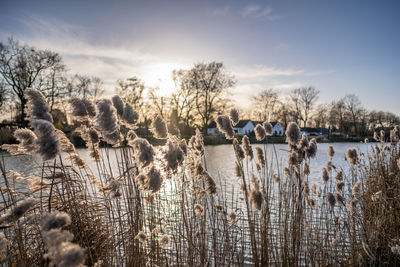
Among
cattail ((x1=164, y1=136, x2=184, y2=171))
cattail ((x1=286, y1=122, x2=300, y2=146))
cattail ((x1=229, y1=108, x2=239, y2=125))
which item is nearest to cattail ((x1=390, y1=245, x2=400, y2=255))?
cattail ((x1=286, y1=122, x2=300, y2=146))

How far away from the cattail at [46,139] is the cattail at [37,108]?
34 cm

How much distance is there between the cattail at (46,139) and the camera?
4.50ft

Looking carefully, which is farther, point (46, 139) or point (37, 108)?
point (37, 108)

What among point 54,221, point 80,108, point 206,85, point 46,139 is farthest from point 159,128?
point 206,85

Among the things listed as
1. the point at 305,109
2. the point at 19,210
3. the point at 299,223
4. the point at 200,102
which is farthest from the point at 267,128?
the point at 305,109

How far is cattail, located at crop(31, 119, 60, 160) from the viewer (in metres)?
1.37

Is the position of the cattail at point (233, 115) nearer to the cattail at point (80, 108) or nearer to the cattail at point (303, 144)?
the cattail at point (303, 144)

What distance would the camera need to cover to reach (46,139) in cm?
140

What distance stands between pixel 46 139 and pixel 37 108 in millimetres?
453

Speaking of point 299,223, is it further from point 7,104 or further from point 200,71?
point 200,71

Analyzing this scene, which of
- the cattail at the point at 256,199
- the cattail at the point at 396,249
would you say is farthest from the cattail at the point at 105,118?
the cattail at the point at 396,249

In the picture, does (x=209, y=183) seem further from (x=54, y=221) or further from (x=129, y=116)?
(x=54, y=221)

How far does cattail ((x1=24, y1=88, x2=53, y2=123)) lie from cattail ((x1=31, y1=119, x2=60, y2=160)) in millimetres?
343

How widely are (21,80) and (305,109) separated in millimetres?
64021
